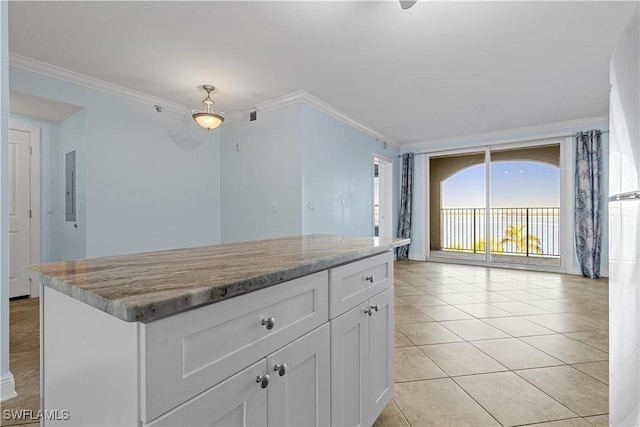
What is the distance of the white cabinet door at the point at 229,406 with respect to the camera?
59 centimetres

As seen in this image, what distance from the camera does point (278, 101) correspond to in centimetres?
386

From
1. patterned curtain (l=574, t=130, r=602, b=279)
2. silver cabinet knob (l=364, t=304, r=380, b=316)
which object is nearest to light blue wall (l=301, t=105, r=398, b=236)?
silver cabinet knob (l=364, t=304, r=380, b=316)

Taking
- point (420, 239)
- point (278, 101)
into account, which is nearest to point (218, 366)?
point (278, 101)

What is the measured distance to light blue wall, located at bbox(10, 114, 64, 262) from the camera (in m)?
3.80

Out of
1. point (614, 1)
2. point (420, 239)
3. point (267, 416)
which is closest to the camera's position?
point (267, 416)

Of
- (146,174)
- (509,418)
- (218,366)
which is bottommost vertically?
(509,418)

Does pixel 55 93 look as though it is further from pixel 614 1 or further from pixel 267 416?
pixel 614 1

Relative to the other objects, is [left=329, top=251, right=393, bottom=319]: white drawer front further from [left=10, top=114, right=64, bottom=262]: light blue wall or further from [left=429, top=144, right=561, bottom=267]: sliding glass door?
[left=429, top=144, right=561, bottom=267]: sliding glass door

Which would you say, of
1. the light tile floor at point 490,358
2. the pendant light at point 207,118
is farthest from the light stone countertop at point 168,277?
the pendant light at point 207,118

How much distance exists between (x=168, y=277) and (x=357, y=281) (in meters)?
0.73

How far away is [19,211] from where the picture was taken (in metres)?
3.60

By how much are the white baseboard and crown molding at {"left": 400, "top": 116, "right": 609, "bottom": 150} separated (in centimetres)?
626

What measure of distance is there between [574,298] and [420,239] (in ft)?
9.36

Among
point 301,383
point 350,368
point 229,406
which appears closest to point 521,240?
point 350,368
